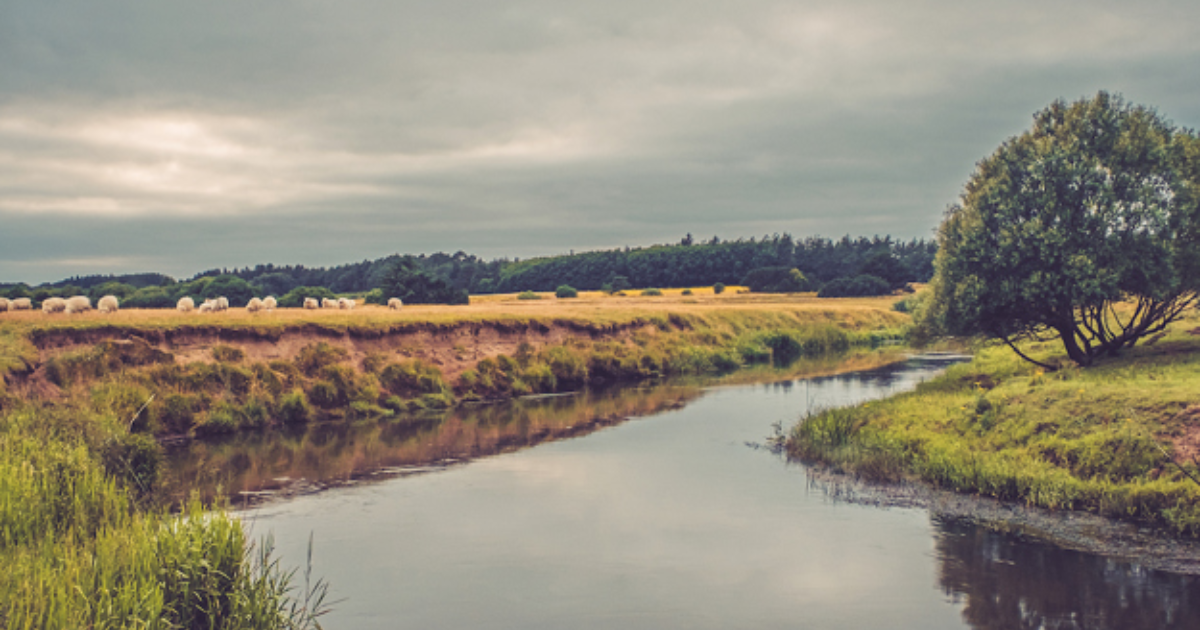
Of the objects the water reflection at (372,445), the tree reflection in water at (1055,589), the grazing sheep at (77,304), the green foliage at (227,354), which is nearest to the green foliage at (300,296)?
the grazing sheep at (77,304)

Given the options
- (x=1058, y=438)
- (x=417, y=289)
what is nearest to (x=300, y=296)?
A: (x=417, y=289)

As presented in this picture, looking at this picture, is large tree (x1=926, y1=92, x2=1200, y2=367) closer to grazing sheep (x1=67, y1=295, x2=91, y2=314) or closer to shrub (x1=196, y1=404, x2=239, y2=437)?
shrub (x1=196, y1=404, x2=239, y2=437)

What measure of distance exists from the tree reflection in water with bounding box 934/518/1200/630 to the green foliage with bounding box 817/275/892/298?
354 ft

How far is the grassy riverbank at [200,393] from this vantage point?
10305 millimetres

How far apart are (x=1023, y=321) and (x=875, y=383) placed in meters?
15.9

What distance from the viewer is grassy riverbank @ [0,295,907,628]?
10305 millimetres

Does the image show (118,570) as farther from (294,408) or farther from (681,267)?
(681,267)

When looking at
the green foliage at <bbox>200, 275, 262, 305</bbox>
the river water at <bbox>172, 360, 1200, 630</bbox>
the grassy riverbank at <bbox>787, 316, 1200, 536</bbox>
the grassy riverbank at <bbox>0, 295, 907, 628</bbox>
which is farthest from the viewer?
the green foliage at <bbox>200, 275, 262, 305</bbox>

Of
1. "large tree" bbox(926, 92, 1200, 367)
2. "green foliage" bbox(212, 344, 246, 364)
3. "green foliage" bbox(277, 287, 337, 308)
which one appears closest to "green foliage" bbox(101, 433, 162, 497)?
"green foliage" bbox(212, 344, 246, 364)

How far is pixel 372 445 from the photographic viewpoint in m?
28.5

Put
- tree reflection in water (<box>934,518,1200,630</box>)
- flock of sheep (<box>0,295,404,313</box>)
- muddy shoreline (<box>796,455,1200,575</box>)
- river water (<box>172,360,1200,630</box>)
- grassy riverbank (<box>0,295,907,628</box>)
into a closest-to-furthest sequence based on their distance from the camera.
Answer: grassy riverbank (<box>0,295,907,628</box>), tree reflection in water (<box>934,518,1200,630</box>), river water (<box>172,360,1200,630</box>), muddy shoreline (<box>796,455,1200,575</box>), flock of sheep (<box>0,295,404,313</box>)

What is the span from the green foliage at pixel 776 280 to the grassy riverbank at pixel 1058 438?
103 metres

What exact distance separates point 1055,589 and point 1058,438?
5782 mm

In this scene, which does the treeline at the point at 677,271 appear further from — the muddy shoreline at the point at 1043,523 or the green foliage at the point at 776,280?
the muddy shoreline at the point at 1043,523
